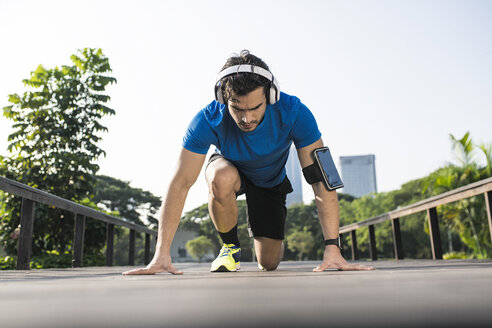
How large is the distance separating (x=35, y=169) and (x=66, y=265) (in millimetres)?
1624

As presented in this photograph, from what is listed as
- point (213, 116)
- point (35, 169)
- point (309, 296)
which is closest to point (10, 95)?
point (35, 169)

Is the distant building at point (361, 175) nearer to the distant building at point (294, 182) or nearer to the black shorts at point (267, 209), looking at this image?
the distant building at point (294, 182)

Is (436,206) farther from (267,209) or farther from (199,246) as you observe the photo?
(199,246)

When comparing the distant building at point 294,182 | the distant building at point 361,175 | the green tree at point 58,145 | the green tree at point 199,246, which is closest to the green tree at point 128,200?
the green tree at point 199,246

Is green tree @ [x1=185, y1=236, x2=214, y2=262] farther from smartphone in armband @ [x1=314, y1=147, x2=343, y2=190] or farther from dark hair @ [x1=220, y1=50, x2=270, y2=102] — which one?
dark hair @ [x1=220, y1=50, x2=270, y2=102]

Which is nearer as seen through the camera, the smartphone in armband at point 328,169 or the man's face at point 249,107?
the man's face at point 249,107

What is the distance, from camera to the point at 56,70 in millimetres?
6746

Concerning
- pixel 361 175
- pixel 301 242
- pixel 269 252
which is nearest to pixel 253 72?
pixel 269 252

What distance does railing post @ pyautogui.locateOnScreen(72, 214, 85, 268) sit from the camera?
381cm

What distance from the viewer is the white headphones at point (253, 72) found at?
188cm

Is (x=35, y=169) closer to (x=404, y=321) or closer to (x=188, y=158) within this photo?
(x=188, y=158)

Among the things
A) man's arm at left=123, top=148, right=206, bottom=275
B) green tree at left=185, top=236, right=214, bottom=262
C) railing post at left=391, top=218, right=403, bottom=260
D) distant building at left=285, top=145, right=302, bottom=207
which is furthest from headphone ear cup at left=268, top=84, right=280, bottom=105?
distant building at left=285, top=145, right=302, bottom=207

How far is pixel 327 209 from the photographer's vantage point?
6.69ft

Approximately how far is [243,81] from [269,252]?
1.34 meters
